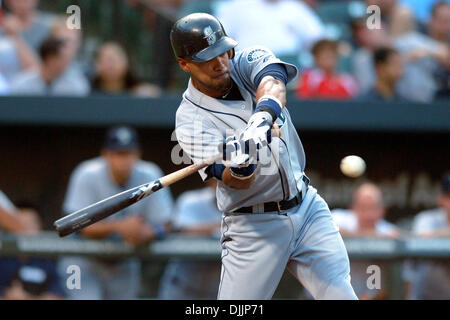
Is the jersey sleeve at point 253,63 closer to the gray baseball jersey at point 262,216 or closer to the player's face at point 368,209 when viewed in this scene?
the gray baseball jersey at point 262,216

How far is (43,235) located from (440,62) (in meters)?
3.87

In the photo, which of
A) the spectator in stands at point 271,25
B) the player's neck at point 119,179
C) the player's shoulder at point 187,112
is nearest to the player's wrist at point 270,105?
the player's shoulder at point 187,112

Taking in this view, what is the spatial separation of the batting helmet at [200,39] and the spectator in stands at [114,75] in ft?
11.7

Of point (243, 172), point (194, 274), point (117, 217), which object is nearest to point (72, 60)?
point (117, 217)

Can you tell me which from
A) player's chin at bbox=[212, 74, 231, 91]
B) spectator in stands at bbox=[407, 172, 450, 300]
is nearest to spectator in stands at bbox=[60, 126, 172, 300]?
spectator in stands at bbox=[407, 172, 450, 300]

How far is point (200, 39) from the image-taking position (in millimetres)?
4160

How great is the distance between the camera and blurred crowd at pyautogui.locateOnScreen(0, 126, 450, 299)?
662 cm

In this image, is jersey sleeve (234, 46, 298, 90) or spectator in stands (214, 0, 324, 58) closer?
jersey sleeve (234, 46, 298, 90)

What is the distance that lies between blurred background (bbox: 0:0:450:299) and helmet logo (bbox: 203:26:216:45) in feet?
9.18

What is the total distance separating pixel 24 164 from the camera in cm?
795

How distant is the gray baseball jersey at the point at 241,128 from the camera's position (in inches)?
166

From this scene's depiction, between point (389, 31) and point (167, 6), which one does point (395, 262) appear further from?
point (167, 6)

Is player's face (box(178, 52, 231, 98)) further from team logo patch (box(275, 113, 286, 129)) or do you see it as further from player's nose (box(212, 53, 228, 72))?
team logo patch (box(275, 113, 286, 129))

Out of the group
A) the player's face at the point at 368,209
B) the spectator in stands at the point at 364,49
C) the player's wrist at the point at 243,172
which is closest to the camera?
the player's wrist at the point at 243,172
